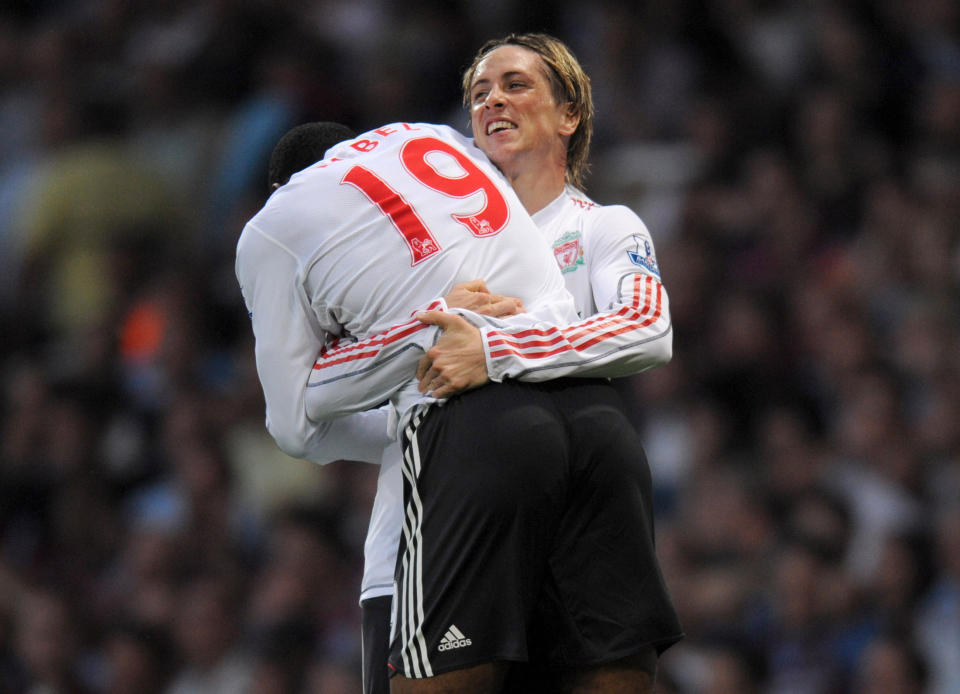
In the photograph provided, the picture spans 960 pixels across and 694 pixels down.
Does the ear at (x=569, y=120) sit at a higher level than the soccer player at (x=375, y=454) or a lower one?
higher

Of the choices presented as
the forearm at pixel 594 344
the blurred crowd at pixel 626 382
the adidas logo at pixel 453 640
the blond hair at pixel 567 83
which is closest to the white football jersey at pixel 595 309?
the forearm at pixel 594 344

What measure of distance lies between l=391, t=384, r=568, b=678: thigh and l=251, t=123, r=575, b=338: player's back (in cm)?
31

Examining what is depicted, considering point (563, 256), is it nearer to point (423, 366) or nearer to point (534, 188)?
point (534, 188)

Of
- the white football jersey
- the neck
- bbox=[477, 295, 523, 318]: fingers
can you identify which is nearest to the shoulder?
the white football jersey

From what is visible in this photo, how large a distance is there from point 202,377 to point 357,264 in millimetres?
4609

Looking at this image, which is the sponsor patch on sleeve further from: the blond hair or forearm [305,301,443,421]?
forearm [305,301,443,421]

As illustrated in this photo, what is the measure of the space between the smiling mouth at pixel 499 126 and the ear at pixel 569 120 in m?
0.16

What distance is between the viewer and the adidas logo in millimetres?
2779

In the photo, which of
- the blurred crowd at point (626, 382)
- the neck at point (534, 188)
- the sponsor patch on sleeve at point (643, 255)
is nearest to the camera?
the sponsor patch on sleeve at point (643, 255)

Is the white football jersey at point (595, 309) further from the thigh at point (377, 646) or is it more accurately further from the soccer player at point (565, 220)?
the thigh at point (377, 646)

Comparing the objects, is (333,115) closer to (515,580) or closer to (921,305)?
(921,305)

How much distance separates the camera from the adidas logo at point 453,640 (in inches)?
109

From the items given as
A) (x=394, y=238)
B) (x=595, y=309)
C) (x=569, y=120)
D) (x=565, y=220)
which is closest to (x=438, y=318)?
(x=394, y=238)

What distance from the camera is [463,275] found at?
305 centimetres
